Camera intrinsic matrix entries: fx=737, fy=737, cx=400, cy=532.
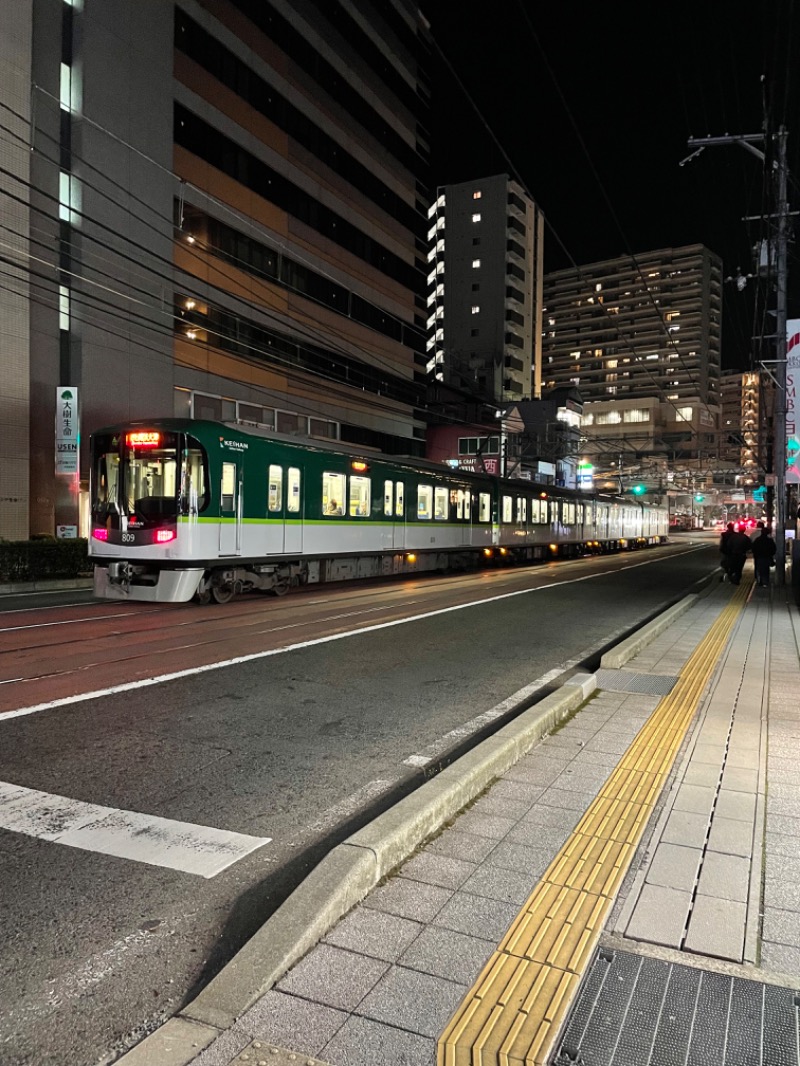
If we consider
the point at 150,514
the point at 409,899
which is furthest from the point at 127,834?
the point at 150,514

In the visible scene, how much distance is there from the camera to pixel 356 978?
2.71 meters

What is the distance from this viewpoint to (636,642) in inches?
392

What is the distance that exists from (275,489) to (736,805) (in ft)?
40.6

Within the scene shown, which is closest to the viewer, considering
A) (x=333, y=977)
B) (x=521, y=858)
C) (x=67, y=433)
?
(x=333, y=977)

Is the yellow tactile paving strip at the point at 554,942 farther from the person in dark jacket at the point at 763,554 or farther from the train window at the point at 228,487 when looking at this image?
the person in dark jacket at the point at 763,554

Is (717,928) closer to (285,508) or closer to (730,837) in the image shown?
(730,837)

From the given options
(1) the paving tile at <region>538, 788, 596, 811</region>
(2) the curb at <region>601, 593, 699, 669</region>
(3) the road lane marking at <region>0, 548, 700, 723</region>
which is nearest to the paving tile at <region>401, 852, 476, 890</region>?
(1) the paving tile at <region>538, 788, 596, 811</region>

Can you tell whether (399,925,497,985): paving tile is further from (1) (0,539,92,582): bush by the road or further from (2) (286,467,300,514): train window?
(1) (0,539,92,582): bush by the road

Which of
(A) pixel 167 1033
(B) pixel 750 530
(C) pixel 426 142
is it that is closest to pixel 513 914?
(A) pixel 167 1033

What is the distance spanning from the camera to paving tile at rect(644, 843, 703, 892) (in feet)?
11.4

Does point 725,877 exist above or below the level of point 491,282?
below

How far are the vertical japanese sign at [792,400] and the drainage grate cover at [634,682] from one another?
11428mm

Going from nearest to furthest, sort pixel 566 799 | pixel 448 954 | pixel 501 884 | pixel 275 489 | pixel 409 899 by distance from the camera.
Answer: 1. pixel 448 954
2. pixel 409 899
3. pixel 501 884
4. pixel 566 799
5. pixel 275 489

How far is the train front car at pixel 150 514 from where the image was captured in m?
13.3
